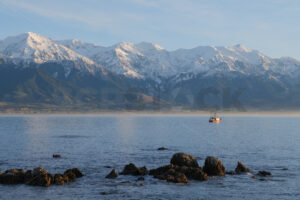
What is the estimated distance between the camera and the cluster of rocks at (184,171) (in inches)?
2275

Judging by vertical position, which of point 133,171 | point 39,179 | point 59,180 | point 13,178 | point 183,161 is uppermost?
point 183,161

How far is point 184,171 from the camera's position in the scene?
59.9m

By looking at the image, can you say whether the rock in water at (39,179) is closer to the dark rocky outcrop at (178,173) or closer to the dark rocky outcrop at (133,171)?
the dark rocky outcrop at (133,171)

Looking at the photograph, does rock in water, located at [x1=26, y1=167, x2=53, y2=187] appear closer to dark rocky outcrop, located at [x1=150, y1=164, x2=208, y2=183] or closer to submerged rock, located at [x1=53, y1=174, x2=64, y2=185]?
submerged rock, located at [x1=53, y1=174, x2=64, y2=185]

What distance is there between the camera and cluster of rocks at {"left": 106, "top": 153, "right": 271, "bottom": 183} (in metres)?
57.8

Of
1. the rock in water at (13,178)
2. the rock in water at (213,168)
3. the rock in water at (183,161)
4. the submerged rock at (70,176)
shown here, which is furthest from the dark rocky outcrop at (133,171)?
the rock in water at (13,178)

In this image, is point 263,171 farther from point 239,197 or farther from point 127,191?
point 127,191

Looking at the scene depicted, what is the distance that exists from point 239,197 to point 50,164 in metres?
38.5

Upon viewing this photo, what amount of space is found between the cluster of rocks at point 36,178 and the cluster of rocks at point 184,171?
275 inches

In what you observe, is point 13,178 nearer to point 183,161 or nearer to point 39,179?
point 39,179

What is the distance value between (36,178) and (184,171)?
22.3m

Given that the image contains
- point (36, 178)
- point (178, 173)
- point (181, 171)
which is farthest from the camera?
point (181, 171)

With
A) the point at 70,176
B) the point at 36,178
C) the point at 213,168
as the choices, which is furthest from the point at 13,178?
the point at 213,168

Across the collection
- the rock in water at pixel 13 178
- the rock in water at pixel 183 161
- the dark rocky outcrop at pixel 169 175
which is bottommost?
the rock in water at pixel 13 178
